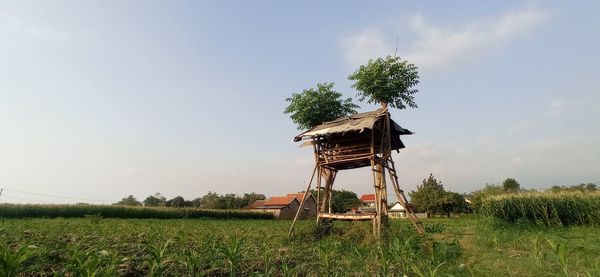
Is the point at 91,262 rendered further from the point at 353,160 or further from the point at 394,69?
the point at 394,69

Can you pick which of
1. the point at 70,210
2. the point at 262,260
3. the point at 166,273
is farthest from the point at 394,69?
the point at 70,210

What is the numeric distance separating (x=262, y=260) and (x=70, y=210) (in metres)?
37.8

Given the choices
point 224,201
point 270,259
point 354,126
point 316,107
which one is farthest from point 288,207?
point 270,259

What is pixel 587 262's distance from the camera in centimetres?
740

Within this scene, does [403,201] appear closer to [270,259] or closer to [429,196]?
[270,259]

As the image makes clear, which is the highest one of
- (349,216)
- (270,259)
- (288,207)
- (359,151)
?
(359,151)

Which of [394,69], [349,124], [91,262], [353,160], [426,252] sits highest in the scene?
[394,69]

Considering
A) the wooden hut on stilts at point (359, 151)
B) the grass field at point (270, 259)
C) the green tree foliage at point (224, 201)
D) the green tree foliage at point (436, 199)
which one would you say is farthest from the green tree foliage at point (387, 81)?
the green tree foliage at point (224, 201)

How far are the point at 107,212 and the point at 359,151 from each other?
35900 mm

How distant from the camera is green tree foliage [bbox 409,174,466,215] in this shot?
2138 inches

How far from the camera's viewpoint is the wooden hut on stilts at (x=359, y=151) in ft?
43.3

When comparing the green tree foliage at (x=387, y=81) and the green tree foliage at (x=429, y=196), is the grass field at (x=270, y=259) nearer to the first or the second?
the green tree foliage at (x=387, y=81)

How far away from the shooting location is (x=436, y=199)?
5503 centimetres

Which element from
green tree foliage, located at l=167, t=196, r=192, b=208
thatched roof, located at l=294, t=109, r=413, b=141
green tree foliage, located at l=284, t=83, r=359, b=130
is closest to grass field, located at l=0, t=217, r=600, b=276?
thatched roof, located at l=294, t=109, r=413, b=141
